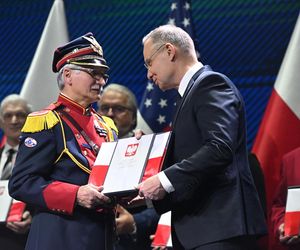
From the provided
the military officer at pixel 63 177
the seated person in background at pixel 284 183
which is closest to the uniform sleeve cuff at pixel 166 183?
the military officer at pixel 63 177

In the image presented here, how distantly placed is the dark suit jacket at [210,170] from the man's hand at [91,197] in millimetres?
259

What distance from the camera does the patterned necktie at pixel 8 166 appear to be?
15.0ft

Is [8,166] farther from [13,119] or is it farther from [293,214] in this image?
[293,214]

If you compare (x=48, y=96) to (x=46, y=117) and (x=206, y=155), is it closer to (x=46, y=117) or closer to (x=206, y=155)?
(x=46, y=117)

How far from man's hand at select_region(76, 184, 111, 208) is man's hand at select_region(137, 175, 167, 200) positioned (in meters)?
0.26

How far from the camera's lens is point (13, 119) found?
16.3 ft

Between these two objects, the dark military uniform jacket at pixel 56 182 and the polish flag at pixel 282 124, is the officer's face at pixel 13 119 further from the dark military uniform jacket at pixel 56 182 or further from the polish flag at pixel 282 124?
the dark military uniform jacket at pixel 56 182

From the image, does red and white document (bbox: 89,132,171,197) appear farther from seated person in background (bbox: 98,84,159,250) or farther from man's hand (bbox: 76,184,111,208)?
seated person in background (bbox: 98,84,159,250)

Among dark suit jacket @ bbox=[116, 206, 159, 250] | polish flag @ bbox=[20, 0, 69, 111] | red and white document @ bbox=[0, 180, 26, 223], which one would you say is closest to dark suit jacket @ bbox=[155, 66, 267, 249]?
dark suit jacket @ bbox=[116, 206, 159, 250]

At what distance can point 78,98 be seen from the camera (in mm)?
3090

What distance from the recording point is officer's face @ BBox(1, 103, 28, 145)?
16.1 feet

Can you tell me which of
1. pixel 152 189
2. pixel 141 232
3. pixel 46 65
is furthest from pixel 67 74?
pixel 46 65

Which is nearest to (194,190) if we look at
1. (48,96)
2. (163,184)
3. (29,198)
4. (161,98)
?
(163,184)

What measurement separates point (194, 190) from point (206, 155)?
0.50ft
